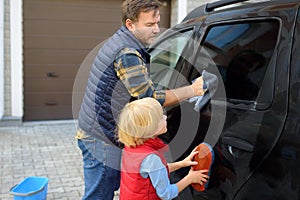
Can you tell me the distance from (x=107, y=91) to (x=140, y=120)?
1.06ft

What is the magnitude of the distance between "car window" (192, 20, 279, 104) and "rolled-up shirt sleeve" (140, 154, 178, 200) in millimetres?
600

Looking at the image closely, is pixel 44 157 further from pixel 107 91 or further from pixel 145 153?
pixel 145 153

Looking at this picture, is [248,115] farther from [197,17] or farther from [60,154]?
[60,154]

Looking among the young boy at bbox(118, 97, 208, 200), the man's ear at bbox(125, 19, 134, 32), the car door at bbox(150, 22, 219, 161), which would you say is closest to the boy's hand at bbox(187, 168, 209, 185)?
the young boy at bbox(118, 97, 208, 200)

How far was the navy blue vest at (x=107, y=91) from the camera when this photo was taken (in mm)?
2064

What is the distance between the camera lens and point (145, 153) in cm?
194

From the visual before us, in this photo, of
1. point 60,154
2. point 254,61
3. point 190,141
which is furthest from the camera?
point 60,154

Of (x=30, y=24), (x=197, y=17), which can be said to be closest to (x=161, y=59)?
(x=197, y=17)

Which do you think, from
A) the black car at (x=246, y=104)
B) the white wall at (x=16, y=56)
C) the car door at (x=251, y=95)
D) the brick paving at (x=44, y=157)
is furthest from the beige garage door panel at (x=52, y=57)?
the car door at (x=251, y=95)

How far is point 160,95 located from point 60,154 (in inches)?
157

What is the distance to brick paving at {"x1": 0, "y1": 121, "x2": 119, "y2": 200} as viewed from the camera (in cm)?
→ 437

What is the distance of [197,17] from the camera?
2.81 meters

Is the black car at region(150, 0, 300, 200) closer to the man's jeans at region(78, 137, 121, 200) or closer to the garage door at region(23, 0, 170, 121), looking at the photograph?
the man's jeans at region(78, 137, 121, 200)

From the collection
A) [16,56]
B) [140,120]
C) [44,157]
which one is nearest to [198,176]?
[140,120]
